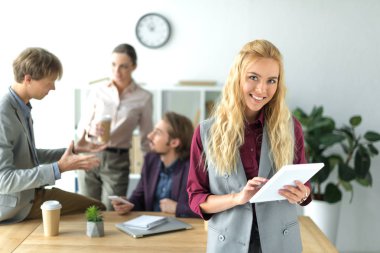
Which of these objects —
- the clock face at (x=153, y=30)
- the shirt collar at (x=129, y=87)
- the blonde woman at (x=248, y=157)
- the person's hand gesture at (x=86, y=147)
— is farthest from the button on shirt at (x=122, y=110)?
the blonde woman at (x=248, y=157)

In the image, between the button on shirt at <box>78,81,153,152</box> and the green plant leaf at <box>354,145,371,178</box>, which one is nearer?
the button on shirt at <box>78,81,153,152</box>

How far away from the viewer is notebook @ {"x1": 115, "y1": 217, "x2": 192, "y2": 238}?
6.88 ft

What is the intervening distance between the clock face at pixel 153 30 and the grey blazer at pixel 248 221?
273cm

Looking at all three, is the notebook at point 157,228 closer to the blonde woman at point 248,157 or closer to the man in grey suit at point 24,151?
the man in grey suit at point 24,151

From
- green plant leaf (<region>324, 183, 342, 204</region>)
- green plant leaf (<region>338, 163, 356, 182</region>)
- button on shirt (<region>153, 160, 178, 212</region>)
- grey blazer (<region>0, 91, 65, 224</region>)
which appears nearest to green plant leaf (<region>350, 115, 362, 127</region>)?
green plant leaf (<region>338, 163, 356, 182</region>)

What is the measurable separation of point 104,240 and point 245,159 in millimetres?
828

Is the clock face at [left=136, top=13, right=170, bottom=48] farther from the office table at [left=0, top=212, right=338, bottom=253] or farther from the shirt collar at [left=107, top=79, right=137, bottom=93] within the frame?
the office table at [left=0, top=212, right=338, bottom=253]

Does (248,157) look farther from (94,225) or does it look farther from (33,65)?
(33,65)

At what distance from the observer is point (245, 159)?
1.60 meters

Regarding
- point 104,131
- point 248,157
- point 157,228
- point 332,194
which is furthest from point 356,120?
point 248,157

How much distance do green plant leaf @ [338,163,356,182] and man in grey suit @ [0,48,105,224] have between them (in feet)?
7.79

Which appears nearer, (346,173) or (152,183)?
(152,183)

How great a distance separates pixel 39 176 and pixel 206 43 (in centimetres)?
248

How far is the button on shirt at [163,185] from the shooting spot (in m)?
2.70
